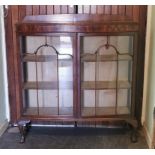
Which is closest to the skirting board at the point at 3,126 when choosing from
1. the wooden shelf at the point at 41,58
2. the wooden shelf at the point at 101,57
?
the wooden shelf at the point at 41,58

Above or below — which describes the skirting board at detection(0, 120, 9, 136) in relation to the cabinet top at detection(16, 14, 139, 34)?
below

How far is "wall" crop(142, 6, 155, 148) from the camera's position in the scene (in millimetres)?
2293

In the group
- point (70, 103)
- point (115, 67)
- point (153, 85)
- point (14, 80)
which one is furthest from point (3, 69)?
point (153, 85)

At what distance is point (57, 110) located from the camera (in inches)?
95.0

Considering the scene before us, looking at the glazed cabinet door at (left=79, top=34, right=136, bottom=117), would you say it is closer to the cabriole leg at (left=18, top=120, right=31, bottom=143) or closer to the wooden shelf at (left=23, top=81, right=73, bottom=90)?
the wooden shelf at (left=23, top=81, right=73, bottom=90)

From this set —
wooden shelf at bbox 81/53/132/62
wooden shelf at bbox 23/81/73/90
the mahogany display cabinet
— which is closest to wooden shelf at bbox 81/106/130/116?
the mahogany display cabinet

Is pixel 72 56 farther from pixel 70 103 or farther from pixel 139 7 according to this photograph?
pixel 139 7

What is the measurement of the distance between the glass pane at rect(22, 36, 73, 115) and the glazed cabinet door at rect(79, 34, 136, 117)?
126mm

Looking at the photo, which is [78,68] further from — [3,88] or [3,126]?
[3,126]

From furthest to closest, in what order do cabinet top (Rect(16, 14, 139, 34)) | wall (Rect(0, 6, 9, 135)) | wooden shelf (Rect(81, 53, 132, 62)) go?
wall (Rect(0, 6, 9, 135))
wooden shelf (Rect(81, 53, 132, 62))
cabinet top (Rect(16, 14, 139, 34))

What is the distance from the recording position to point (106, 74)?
2.38m

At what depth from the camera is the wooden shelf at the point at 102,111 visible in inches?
93.3

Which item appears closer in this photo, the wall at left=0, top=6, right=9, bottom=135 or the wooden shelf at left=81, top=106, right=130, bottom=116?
the wooden shelf at left=81, top=106, right=130, bottom=116

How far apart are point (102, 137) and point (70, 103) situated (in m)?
0.43
